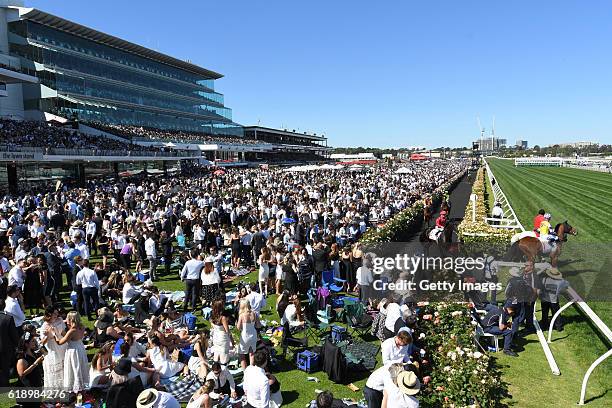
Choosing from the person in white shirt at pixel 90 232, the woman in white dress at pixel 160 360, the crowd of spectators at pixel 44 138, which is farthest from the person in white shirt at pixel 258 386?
the crowd of spectators at pixel 44 138

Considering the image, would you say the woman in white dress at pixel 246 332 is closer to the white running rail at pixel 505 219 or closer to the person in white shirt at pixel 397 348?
the person in white shirt at pixel 397 348

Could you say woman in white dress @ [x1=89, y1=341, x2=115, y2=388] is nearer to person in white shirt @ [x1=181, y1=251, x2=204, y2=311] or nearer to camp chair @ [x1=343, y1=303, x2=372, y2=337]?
person in white shirt @ [x1=181, y1=251, x2=204, y2=311]

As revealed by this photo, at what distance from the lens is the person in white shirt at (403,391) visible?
15.4 feet

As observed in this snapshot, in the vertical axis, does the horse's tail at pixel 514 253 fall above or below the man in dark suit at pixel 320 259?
above

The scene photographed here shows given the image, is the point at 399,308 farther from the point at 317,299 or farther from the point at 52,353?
the point at 52,353

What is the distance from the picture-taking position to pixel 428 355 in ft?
23.2

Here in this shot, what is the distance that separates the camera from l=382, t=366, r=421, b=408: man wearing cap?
4703 mm

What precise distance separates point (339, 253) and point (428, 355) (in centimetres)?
556

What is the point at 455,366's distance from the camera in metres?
6.07

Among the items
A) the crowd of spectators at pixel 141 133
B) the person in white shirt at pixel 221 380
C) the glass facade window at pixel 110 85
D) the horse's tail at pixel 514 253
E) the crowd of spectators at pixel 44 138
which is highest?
the glass facade window at pixel 110 85

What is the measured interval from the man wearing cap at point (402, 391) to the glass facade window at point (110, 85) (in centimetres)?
5552

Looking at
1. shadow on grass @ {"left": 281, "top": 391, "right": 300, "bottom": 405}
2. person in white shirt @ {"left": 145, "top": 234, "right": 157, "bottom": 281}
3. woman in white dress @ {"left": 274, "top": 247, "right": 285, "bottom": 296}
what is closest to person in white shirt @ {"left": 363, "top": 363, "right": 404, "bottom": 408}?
shadow on grass @ {"left": 281, "top": 391, "right": 300, "bottom": 405}

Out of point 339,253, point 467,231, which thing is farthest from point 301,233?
point 467,231

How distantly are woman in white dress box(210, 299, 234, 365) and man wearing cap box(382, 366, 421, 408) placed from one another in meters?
2.91
